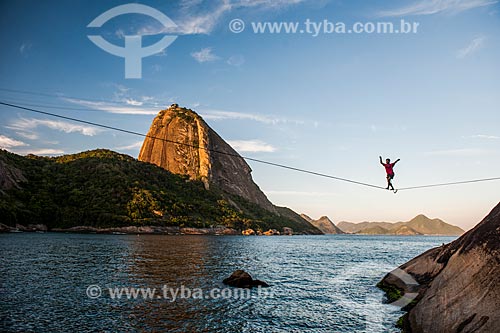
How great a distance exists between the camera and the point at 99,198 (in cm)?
12300

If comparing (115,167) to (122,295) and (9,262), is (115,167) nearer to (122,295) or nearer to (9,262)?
(9,262)

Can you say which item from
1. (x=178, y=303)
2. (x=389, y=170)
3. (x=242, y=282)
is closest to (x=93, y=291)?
(x=178, y=303)

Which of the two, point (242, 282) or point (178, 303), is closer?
point (178, 303)

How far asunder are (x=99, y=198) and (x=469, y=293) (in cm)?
12949

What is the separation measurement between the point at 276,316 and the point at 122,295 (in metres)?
10.4

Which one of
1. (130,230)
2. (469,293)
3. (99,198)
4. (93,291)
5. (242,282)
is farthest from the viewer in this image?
(99,198)

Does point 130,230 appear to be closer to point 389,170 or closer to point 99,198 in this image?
point 99,198

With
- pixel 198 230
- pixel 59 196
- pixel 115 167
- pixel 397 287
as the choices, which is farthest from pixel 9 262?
pixel 115 167

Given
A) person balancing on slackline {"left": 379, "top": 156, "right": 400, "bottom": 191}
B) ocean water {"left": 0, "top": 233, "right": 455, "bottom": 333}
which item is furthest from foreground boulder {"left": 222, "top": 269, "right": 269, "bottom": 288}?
person balancing on slackline {"left": 379, "top": 156, "right": 400, "bottom": 191}

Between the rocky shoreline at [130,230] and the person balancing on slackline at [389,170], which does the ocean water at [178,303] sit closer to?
the person balancing on slackline at [389,170]

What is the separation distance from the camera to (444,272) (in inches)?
547

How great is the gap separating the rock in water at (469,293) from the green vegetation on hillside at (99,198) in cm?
10251

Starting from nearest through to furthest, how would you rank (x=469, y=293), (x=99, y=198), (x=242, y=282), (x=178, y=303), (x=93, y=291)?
1. (x=469, y=293)
2. (x=178, y=303)
3. (x=93, y=291)
4. (x=242, y=282)
5. (x=99, y=198)

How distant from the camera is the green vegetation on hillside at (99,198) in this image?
105 metres
